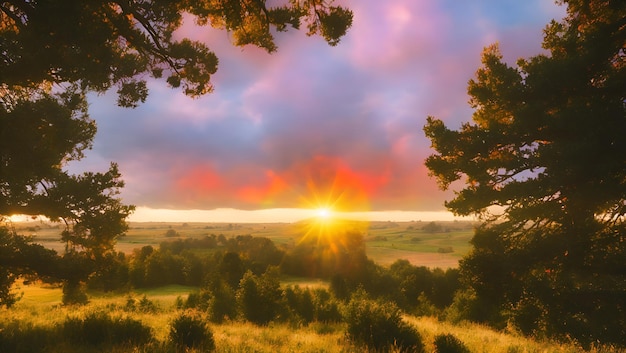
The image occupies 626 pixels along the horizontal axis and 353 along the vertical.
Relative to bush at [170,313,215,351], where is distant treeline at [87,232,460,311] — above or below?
below

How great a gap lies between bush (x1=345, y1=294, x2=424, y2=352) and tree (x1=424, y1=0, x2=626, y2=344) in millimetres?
2703

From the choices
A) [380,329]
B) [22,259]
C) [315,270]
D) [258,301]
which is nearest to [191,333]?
[380,329]

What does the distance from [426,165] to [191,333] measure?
9510 mm

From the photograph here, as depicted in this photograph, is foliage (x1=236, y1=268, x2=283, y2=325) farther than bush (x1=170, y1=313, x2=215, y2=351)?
Yes

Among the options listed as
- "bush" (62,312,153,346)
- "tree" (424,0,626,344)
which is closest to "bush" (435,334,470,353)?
"tree" (424,0,626,344)

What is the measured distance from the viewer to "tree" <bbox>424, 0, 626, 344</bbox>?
9336 millimetres

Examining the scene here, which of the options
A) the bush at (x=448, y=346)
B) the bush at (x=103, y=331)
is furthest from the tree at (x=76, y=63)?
the bush at (x=448, y=346)

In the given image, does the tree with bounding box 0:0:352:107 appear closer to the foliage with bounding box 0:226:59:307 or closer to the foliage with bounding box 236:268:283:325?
the foliage with bounding box 0:226:59:307

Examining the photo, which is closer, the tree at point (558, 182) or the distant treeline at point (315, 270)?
the tree at point (558, 182)

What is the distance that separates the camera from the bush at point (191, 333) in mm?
9584

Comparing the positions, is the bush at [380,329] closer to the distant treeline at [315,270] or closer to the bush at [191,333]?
the bush at [191,333]

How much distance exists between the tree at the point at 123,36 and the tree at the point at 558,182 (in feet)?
22.8

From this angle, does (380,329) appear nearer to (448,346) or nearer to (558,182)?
(448,346)

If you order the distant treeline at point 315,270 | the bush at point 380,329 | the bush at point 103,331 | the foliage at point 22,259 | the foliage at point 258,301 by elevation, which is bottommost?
the distant treeline at point 315,270
